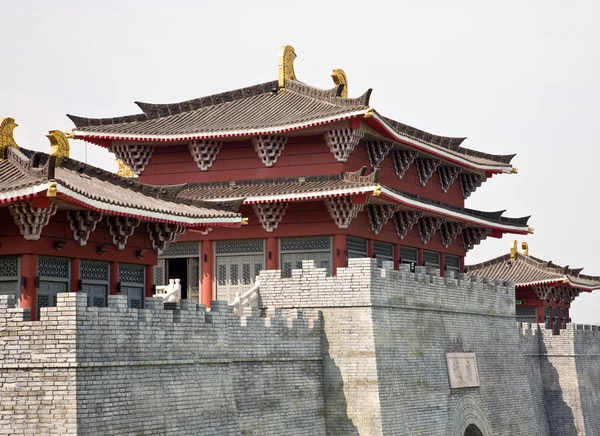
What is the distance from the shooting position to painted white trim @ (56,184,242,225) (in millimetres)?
19484

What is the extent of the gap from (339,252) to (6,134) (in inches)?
390

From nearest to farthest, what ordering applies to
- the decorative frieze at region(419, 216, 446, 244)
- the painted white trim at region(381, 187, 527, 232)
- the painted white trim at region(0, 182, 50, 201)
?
the painted white trim at region(0, 182, 50, 201), the painted white trim at region(381, 187, 527, 232), the decorative frieze at region(419, 216, 446, 244)

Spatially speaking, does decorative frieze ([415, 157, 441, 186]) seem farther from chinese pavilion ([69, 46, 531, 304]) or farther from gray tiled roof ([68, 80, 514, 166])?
chinese pavilion ([69, 46, 531, 304])

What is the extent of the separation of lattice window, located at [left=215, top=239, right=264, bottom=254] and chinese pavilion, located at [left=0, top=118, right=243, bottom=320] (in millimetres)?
4495

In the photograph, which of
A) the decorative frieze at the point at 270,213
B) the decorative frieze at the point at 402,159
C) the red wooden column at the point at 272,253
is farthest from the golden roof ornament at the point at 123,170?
the decorative frieze at the point at 402,159

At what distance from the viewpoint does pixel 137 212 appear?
71.8 ft

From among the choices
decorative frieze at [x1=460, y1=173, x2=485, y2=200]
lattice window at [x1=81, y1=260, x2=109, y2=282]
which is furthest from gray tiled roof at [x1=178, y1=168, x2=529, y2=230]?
decorative frieze at [x1=460, y1=173, x2=485, y2=200]

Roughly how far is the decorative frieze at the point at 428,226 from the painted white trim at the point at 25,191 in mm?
17014

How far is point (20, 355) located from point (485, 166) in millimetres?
21772

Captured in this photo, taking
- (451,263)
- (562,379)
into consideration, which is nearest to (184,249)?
(451,263)

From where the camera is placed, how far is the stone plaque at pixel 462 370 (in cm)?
2992

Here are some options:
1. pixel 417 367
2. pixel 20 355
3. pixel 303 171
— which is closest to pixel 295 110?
pixel 303 171

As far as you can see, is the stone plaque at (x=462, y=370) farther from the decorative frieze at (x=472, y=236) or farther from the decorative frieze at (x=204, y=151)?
the decorative frieze at (x=204, y=151)

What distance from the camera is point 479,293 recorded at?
33.1m
